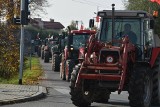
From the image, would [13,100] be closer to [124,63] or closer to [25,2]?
[124,63]

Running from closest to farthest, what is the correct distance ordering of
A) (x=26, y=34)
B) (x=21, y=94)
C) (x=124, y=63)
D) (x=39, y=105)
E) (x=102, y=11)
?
(x=124, y=63) → (x=39, y=105) → (x=102, y=11) → (x=21, y=94) → (x=26, y=34)

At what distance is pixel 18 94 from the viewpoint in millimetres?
17000

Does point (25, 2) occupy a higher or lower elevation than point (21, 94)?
higher

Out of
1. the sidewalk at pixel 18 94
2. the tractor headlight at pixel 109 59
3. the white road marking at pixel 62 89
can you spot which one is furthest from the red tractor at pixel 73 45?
the tractor headlight at pixel 109 59

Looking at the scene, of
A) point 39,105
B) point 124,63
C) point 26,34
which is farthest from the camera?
point 26,34

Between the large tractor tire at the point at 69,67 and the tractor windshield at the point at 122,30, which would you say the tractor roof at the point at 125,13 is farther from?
the large tractor tire at the point at 69,67

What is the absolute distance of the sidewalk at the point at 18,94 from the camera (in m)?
15.4

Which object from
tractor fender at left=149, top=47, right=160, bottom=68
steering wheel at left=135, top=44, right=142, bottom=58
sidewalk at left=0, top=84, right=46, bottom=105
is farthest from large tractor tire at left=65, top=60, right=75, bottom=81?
steering wheel at left=135, top=44, right=142, bottom=58

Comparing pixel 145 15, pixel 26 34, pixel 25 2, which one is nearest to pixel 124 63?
pixel 145 15

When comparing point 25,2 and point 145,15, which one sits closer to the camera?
point 145,15

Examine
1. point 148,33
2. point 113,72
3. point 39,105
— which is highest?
point 148,33

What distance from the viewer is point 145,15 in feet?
50.9

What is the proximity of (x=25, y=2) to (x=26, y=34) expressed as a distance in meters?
4.17

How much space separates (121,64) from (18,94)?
4.61 meters
